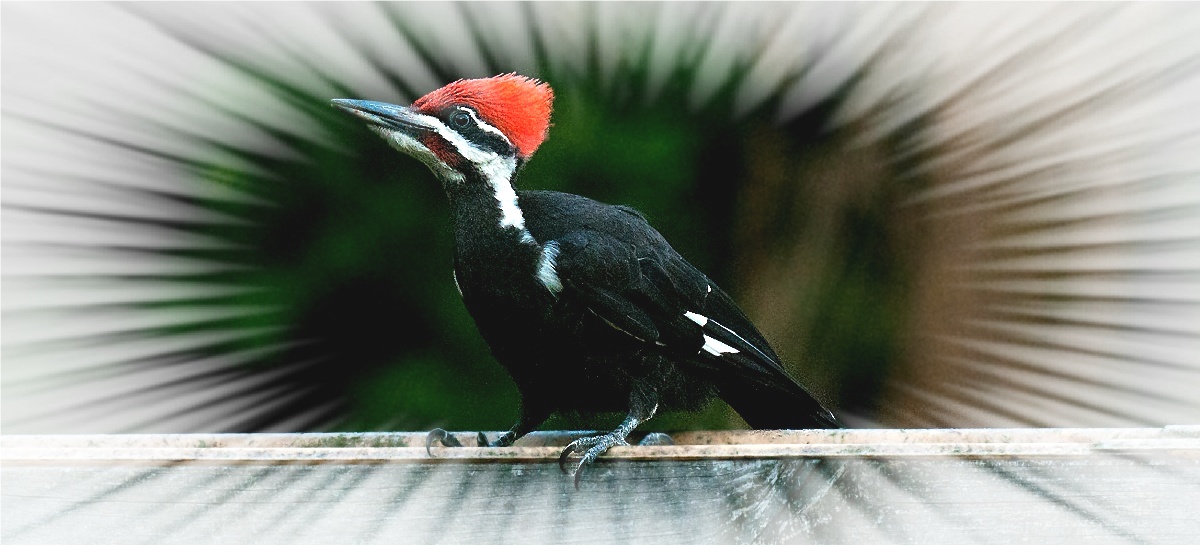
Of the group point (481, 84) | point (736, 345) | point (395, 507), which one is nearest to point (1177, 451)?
point (736, 345)

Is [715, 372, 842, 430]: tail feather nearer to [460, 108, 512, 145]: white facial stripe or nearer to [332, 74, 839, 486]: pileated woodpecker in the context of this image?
[332, 74, 839, 486]: pileated woodpecker

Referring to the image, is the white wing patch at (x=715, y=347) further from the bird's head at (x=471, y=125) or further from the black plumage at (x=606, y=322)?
the bird's head at (x=471, y=125)

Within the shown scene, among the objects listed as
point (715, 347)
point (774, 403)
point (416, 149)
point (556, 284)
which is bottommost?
point (774, 403)

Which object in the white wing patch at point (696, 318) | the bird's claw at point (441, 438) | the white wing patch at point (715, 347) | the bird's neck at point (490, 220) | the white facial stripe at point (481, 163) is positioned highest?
the white facial stripe at point (481, 163)

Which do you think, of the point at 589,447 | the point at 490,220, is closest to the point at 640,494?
the point at 589,447

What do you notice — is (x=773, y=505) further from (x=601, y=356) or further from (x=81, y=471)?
(x=81, y=471)

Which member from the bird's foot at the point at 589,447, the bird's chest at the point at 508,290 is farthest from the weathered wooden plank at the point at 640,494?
the bird's chest at the point at 508,290

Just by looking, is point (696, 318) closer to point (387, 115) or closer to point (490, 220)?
point (490, 220)
